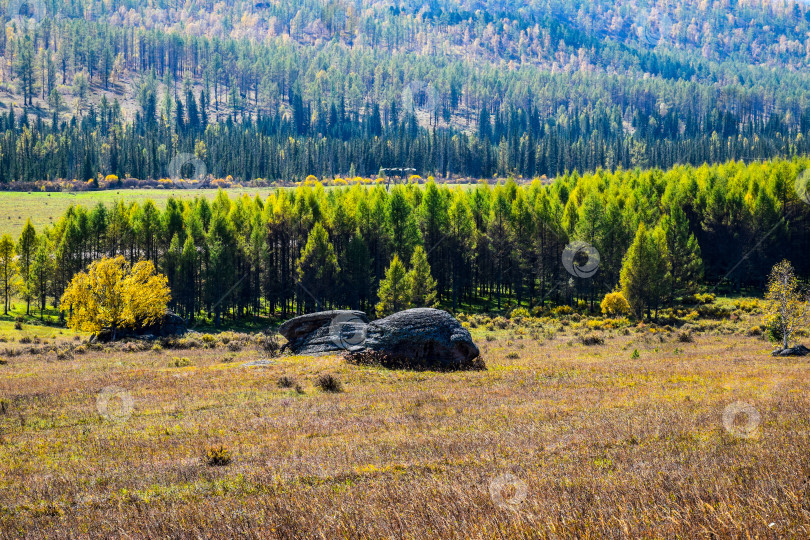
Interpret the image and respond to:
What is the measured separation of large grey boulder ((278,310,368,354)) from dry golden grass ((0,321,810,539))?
200 inches

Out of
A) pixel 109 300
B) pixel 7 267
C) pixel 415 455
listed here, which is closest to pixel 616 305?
pixel 109 300

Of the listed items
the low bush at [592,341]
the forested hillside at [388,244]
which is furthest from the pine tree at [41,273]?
the low bush at [592,341]

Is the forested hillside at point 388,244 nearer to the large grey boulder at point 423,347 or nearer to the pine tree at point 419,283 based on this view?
the pine tree at point 419,283

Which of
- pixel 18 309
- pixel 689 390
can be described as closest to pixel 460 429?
pixel 689 390

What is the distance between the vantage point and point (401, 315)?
92.1 ft

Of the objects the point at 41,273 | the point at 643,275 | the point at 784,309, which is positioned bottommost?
the point at 41,273

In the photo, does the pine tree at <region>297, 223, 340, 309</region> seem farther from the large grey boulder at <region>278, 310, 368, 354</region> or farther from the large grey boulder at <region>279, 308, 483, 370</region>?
the large grey boulder at <region>279, 308, 483, 370</region>

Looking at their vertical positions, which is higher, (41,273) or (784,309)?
(784,309)

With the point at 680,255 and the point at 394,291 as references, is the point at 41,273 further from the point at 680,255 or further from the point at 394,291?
the point at 680,255

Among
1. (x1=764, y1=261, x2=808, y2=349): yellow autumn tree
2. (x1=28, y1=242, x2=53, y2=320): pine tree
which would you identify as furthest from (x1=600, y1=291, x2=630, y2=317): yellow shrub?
(x1=28, y1=242, x2=53, y2=320): pine tree

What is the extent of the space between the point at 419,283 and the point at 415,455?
51758mm

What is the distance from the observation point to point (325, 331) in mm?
31031

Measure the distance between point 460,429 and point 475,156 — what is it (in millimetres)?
176543

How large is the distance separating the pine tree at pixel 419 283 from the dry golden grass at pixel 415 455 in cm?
3723
